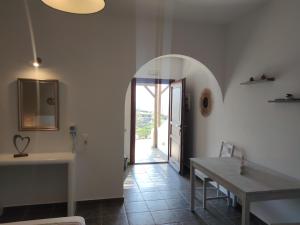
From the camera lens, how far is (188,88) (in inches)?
198

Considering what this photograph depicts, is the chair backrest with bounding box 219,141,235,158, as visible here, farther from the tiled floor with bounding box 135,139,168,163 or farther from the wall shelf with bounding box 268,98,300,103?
the tiled floor with bounding box 135,139,168,163

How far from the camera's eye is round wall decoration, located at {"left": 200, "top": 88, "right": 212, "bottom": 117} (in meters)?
4.05

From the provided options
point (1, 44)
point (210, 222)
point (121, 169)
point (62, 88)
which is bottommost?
point (210, 222)

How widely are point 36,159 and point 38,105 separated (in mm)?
709

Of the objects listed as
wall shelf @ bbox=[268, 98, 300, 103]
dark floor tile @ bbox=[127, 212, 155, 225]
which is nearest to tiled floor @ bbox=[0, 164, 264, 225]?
dark floor tile @ bbox=[127, 212, 155, 225]

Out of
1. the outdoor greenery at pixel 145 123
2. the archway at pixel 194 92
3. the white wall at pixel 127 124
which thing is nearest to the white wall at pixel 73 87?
the archway at pixel 194 92

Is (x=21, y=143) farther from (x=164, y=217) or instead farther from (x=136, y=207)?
(x=164, y=217)

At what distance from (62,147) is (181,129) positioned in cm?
235

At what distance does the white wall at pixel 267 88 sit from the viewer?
91.9 inches

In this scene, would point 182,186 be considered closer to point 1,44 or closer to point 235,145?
point 235,145

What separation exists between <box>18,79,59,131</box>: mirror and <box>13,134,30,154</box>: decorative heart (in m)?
0.12

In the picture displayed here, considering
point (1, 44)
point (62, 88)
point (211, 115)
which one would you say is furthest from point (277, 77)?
point (1, 44)

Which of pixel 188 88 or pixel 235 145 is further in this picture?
pixel 188 88

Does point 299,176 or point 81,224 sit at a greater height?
point 299,176
